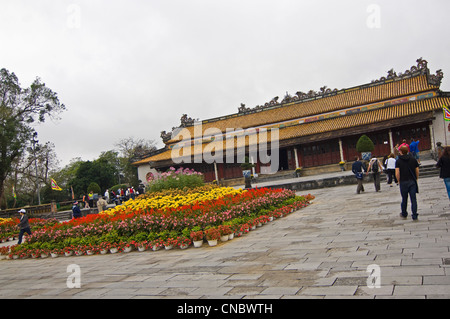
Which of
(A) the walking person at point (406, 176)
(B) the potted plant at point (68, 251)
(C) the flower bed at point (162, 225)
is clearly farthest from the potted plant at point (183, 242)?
(A) the walking person at point (406, 176)

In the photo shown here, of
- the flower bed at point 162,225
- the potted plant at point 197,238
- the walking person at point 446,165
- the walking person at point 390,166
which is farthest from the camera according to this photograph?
the walking person at point 390,166

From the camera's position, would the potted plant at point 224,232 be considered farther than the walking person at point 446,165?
Yes

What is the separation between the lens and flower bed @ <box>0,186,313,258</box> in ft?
29.2

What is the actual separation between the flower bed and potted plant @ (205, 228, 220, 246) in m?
0.02

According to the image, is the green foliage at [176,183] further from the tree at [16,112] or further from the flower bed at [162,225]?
the tree at [16,112]

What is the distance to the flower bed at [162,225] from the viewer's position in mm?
8898

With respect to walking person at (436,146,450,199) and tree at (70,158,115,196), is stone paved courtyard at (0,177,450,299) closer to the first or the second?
walking person at (436,146,450,199)

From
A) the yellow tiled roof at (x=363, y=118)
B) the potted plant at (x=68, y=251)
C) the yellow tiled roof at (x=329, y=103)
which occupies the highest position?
the yellow tiled roof at (x=329, y=103)

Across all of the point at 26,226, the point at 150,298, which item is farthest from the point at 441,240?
the point at 26,226

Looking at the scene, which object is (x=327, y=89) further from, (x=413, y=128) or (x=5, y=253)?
(x=5, y=253)

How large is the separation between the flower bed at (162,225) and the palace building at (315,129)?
17758 millimetres

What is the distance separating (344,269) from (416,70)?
30.9 meters

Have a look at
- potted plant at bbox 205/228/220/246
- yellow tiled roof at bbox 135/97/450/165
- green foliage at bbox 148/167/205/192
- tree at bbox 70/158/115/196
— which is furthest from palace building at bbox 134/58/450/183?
potted plant at bbox 205/228/220/246
